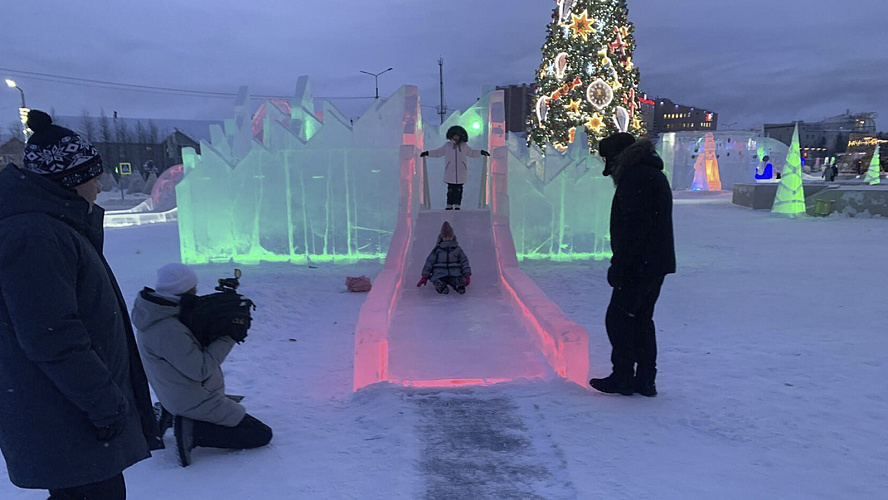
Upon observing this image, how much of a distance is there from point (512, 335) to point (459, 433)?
2103 mm

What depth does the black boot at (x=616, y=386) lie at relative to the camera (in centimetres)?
377

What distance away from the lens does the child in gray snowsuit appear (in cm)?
691

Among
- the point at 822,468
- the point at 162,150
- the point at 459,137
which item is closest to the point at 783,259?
the point at 459,137

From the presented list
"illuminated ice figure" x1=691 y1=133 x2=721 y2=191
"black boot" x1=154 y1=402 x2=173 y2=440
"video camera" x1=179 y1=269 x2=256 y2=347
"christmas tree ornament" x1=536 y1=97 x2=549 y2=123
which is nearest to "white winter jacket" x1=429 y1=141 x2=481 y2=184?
"video camera" x1=179 y1=269 x2=256 y2=347

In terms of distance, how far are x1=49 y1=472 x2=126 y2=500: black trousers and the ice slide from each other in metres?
2.22

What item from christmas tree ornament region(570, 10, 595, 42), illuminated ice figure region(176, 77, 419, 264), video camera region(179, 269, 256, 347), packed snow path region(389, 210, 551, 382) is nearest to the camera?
video camera region(179, 269, 256, 347)

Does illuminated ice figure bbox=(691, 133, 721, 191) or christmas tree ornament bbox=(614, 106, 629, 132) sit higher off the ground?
christmas tree ornament bbox=(614, 106, 629, 132)

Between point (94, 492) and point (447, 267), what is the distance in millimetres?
5360

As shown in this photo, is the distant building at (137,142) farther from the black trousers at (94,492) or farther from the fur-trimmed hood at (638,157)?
the black trousers at (94,492)

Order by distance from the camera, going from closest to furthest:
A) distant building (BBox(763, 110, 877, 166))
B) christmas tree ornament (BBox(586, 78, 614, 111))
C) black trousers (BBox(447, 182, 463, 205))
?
black trousers (BBox(447, 182, 463, 205))
christmas tree ornament (BBox(586, 78, 614, 111))
distant building (BBox(763, 110, 877, 166))

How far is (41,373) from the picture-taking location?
163cm

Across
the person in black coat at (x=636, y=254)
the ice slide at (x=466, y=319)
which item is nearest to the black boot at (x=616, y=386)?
the person in black coat at (x=636, y=254)

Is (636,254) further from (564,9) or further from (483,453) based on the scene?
(564,9)

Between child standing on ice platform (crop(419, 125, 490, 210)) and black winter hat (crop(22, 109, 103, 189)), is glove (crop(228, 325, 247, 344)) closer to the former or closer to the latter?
black winter hat (crop(22, 109, 103, 189))
